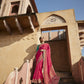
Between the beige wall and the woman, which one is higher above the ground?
the beige wall

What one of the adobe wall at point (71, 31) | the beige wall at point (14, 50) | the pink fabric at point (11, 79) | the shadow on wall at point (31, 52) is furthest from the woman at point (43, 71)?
the adobe wall at point (71, 31)

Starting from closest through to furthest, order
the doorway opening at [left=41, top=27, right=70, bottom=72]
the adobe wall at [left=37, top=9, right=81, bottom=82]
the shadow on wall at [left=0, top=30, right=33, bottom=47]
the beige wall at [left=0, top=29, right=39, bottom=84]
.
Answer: the adobe wall at [left=37, top=9, right=81, bottom=82] → the beige wall at [left=0, top=29, right=39, bottom=84] → the shadow on wall at [left=0, top=30, right=33, bottom=47] → the doorway opening at [left=41, top=27, right=70, bottom=72]

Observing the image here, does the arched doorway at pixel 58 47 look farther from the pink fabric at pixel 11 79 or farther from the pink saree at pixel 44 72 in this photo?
the pink fabric at pixel 11 79

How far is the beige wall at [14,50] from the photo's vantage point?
5.97 meters

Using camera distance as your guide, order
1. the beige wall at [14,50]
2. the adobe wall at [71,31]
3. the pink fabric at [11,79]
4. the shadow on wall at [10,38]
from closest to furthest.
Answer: the pink fabric at [11,79] < the adobe wall at [71,31] < the beige wall at [14,50] < the shadow on wall at [10,38]

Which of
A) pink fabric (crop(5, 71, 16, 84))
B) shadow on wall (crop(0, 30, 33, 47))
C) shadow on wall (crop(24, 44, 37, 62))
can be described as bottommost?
pink fabric (crop(5, 71, 16, 84))

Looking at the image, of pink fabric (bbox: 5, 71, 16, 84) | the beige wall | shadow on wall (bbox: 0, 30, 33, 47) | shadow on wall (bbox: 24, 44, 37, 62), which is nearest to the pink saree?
pink fabric (bbox: 5, 71, 16, 84)

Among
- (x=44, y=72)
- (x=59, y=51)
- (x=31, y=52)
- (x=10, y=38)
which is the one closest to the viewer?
(x=44, y=72)

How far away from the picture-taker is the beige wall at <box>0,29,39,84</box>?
5.97 meters

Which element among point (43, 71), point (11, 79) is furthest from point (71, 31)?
point (11, 79)

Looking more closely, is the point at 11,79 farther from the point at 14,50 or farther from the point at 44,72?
the point at 14,50

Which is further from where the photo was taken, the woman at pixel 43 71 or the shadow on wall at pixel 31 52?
the shadow on wall at pixel 31 52

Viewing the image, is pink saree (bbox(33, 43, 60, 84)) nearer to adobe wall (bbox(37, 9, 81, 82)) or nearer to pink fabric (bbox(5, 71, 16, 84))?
pink fabric (bbox(5, 71, 16, 84))

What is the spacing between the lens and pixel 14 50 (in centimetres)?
642
